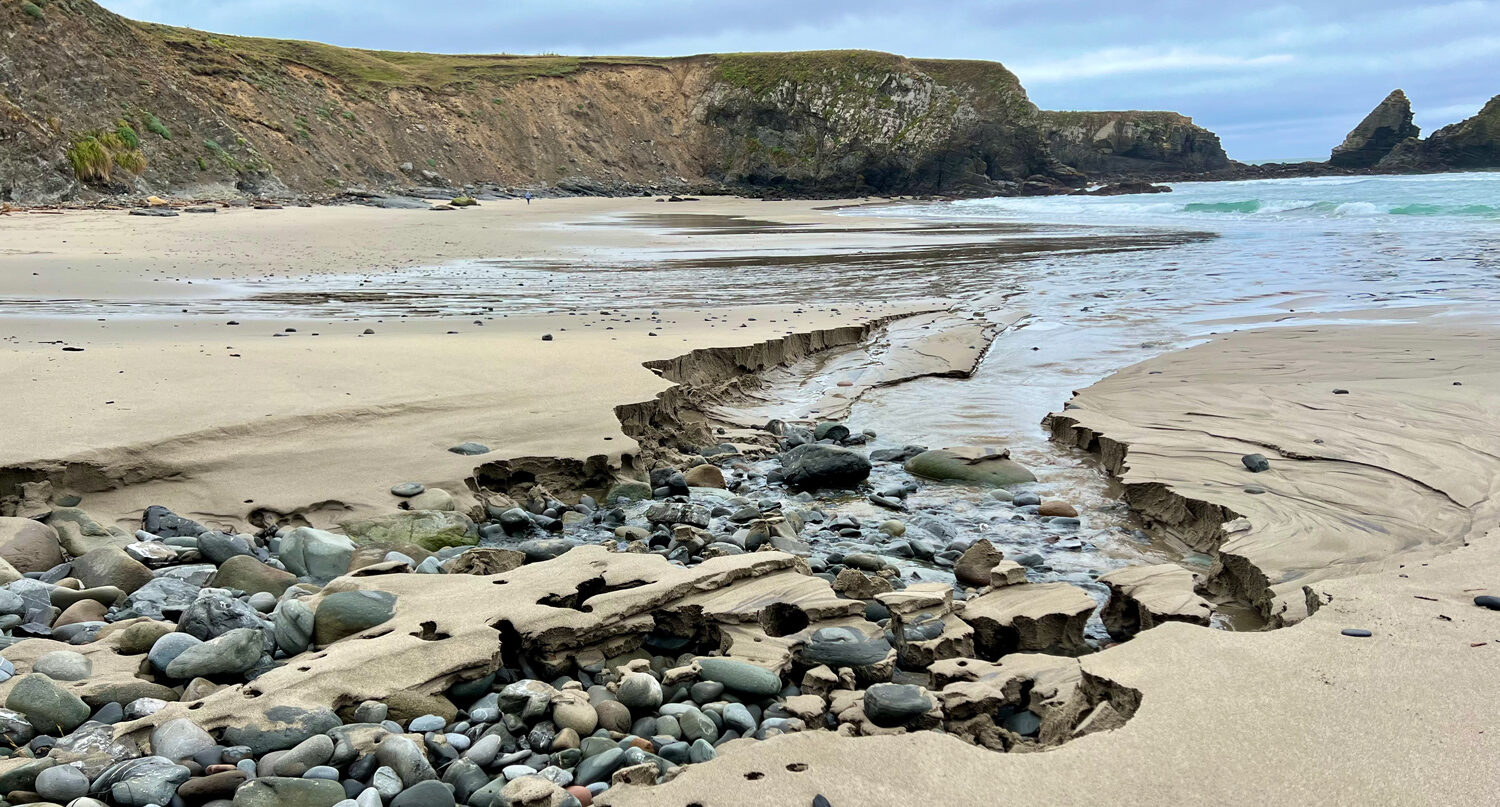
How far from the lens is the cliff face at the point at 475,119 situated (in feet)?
85.6

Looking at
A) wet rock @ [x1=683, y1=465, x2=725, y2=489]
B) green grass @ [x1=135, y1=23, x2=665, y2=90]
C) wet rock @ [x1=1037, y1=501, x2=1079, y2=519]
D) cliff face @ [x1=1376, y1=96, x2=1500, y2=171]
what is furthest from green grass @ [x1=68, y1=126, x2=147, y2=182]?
cliff face @ [x1=1376, y1=96, x2=1500, y2=171]

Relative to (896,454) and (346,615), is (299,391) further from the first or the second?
(896,454)

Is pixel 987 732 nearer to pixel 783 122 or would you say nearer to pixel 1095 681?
pixel 1095 681

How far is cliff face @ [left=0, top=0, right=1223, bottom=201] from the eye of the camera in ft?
85.6

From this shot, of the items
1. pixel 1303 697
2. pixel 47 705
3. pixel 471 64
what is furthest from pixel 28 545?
pixel 471 64

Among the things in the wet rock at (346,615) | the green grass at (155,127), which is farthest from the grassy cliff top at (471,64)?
the wet rock at (346,615)

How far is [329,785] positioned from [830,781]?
1.08m

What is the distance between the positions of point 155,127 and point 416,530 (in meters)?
30.5

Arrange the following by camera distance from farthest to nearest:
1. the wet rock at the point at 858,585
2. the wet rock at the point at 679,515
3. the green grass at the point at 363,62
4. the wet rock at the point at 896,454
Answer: the green grass at the point at 363,62, the wet rock at the point at 896,454, the wet rock at the point at 679,515, the wet rock at the point at 858,585

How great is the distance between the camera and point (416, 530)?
387cm

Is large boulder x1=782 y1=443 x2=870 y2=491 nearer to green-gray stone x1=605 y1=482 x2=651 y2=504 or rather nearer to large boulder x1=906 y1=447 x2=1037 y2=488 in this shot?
large boulder x1=906 y1=447 x2=1037 y2=488

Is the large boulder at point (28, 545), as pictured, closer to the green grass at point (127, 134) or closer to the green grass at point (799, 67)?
the green grass at point (127, 134)

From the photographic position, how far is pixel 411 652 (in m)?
2.57

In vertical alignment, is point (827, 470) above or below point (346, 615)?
below
